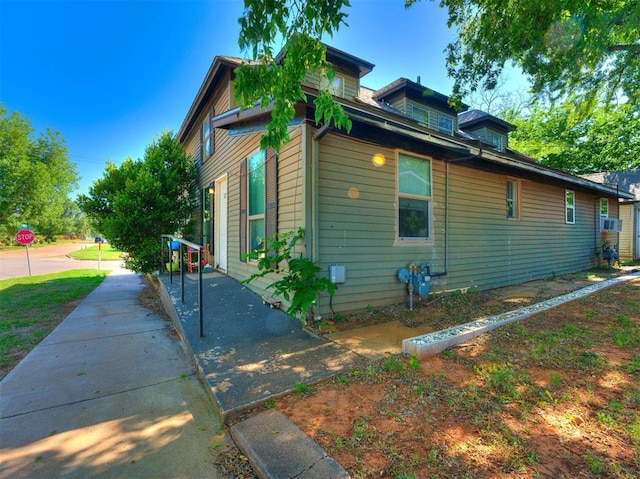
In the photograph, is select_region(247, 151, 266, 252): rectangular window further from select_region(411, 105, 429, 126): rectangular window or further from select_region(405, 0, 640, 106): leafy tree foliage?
select_region(411, 105, 429, 126): rectangular window

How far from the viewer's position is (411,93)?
829 centimetres

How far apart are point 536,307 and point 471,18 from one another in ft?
19.5

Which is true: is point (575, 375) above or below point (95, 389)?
above

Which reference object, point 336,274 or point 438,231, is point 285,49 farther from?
point 438,231

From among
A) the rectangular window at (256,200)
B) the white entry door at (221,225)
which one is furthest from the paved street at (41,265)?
the rectangular window at (256,200)

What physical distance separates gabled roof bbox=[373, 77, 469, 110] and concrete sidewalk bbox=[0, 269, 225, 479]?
8.20 meters

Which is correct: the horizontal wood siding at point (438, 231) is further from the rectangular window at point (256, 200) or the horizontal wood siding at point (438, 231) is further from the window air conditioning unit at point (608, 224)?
the window air conditioning unit at point (608, 224)

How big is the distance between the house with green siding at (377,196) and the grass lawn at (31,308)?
312 cm

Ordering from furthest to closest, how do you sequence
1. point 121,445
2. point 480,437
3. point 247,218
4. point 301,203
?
1. point 247,218
2. point 301,203
3. point 121,445
4. point 480,437

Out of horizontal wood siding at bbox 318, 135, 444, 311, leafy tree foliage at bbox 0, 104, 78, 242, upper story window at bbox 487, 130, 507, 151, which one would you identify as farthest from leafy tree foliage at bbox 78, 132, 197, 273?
leafy tree foliage at bbox 0, 104, 78, 242

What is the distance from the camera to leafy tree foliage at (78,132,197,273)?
7.28 m

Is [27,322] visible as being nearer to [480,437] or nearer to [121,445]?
[121,445]

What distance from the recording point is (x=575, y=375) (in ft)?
8.55

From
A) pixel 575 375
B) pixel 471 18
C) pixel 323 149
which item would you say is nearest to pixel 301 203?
pixel 323 149
